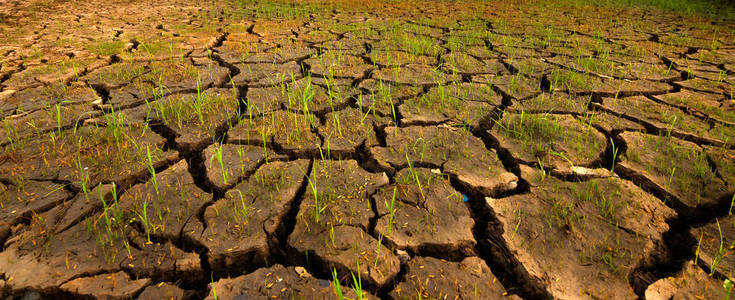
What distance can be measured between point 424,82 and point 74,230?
7.00 feet

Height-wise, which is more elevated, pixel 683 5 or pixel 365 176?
pixel 683 5

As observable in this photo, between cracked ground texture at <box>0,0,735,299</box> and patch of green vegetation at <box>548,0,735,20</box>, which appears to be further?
patch of green vegetation at <box>548,0,735,20</box>

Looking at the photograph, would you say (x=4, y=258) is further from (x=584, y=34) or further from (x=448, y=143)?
(x=584, y=34)

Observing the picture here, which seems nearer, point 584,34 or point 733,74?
point 733,74

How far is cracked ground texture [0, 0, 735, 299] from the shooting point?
1.10 m

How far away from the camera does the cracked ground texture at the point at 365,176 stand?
3.62 ft

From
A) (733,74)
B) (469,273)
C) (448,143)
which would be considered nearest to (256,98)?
(448,143)

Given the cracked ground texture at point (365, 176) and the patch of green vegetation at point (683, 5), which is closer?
the cracked ground texture at point (365, 176)

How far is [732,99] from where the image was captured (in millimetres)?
2410

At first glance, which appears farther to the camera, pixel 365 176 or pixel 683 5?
pixel 683 5

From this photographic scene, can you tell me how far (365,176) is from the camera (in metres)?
1.59

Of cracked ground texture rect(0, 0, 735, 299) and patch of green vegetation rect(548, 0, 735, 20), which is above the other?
patch of green vegetation rect(548, 0, 735, 20)

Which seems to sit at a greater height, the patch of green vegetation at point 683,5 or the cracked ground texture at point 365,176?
the patch of green vegetation at point 683,5

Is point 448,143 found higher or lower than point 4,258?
higher
